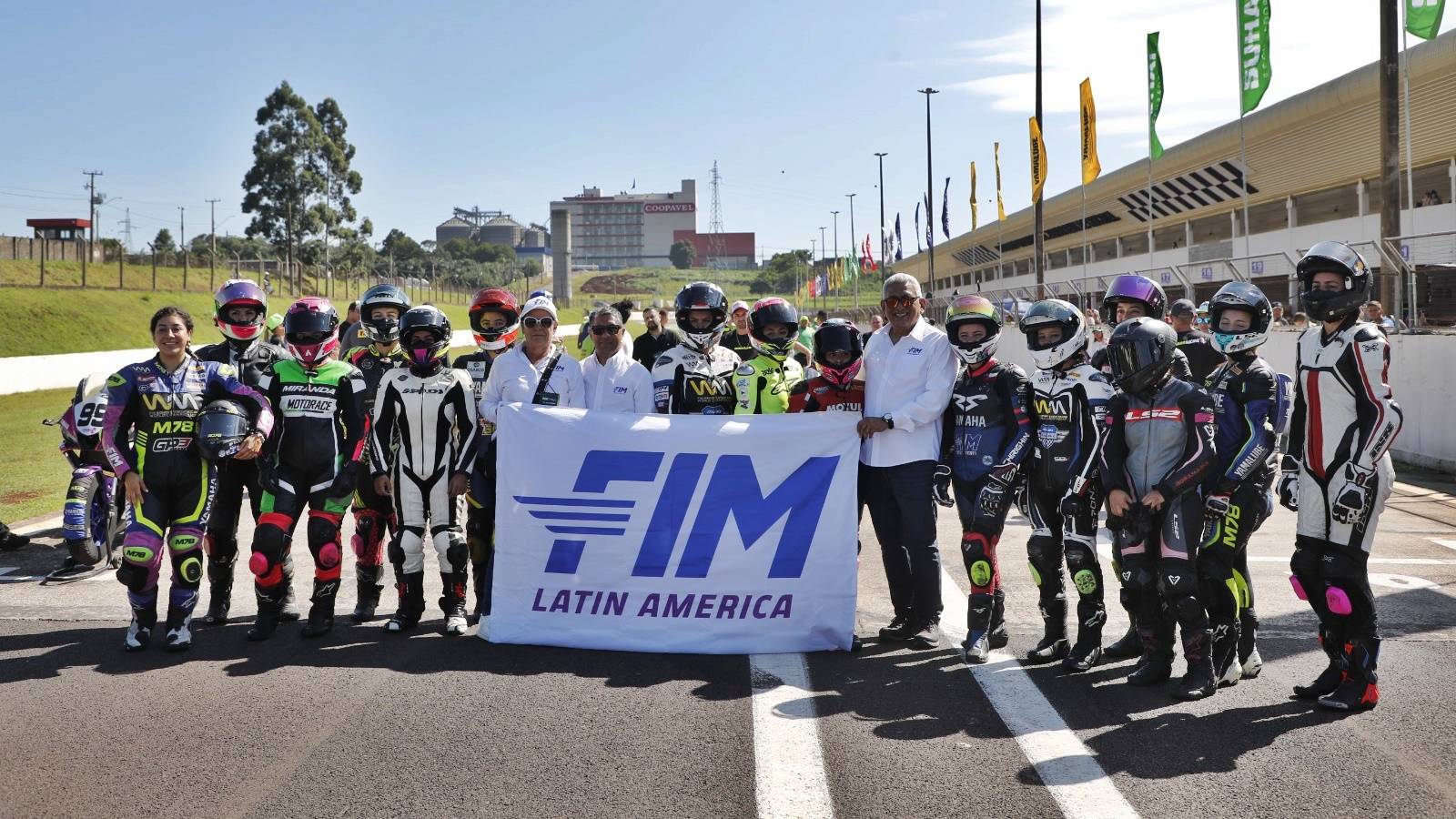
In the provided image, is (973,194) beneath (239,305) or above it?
above

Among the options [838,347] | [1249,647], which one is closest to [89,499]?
[838,347]

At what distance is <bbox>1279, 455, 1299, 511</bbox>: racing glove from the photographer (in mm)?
5953

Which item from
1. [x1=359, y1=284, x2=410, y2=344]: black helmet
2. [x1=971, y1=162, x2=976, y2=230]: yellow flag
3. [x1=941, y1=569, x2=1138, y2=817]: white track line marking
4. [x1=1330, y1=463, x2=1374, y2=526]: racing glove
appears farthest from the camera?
[x1=971, y1=162, x2=976, y2=230]: yellow flag

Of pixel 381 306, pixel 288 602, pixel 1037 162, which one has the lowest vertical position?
pixel 288 602

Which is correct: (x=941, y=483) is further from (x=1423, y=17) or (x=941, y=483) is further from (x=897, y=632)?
(x=1423, y=17)

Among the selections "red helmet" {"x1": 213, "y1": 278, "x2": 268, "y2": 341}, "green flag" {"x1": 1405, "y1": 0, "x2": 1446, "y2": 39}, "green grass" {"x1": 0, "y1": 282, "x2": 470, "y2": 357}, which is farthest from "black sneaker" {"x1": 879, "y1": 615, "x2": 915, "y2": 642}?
"green grass" {"x1": 0, "y1": 282, "x2": 470, "y2": 357}

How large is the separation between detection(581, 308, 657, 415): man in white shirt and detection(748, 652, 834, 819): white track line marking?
6.48ft

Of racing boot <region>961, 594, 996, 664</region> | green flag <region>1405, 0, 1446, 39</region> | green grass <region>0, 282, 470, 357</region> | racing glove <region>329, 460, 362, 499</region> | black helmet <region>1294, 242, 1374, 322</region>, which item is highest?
green flag <region>1405, 0, 1446, 39</region>

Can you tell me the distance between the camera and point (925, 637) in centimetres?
679

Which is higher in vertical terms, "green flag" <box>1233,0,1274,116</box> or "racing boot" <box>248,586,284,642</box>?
"green flag" <box>1233,0,1274,116</box>

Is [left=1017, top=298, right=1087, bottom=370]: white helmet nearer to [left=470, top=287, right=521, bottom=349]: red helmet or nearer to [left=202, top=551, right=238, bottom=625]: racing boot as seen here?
[left=470, top=287, right=521, bottom=349]: red helmet

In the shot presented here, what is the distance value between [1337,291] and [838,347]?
2.78 metres

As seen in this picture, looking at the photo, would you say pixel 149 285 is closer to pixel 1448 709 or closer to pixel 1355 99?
pixel 1355 99

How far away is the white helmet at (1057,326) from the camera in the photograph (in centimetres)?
639
